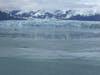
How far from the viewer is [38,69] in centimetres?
1250

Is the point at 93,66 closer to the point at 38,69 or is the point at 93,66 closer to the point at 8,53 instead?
the point at 38,69

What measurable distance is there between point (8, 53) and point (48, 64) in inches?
117

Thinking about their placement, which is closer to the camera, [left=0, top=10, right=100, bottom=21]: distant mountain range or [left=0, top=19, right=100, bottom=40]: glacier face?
[left=0, top=19, right=100, bottom=40]: glacier face

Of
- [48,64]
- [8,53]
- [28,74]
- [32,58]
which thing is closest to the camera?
[28,74]

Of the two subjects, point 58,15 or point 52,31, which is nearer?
point 52,31

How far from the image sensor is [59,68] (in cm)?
1265

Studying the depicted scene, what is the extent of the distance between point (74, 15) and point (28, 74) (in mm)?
48574

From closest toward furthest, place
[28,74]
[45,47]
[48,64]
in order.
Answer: [28,74]
[48,64]
[45,47]

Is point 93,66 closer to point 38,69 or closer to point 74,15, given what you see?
point 38,69

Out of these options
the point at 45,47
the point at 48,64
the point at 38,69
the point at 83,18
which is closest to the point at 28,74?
the point at 38,69

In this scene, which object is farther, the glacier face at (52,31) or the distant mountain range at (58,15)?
the distant mountain range at (58,15)

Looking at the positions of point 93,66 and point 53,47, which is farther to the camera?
point 53,47

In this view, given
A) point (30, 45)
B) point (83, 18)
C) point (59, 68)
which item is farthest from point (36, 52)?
point (83, 18)

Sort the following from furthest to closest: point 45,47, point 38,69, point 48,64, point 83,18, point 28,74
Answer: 1. point 83,18
2. point 45,47
3. point 48,64
4. point 38,69
5. point 28,74
